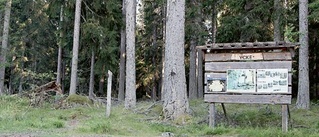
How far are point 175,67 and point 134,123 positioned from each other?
2.13 metres

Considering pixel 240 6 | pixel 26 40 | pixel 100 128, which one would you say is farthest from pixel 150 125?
pixel 26 40

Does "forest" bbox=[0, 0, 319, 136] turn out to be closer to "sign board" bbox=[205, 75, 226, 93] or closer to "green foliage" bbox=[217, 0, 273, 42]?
"green foliage" bbox=[217, 0, 273, 42]

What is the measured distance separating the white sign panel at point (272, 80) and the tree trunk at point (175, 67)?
2.43m

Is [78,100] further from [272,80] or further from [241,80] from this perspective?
[272,80]

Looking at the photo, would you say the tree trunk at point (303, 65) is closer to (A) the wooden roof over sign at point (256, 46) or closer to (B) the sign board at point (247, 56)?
(B) the sign board at point (247, 56)

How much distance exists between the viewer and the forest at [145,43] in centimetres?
1050

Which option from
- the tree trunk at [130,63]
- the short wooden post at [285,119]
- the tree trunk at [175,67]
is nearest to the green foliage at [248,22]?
the tree trunk at [130,63]

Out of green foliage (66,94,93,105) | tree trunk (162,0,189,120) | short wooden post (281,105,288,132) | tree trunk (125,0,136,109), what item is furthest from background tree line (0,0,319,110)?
tree trunk (125,0,136,109)

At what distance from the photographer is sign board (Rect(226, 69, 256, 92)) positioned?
9031 millimetres

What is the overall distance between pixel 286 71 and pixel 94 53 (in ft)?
47.1

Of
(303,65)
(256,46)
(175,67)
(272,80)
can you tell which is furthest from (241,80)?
(303,65)

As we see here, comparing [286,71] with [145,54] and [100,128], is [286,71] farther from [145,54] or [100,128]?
[145,54]

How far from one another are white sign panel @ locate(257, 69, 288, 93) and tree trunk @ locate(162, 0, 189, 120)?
2.43m

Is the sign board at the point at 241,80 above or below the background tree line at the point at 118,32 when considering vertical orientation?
below
